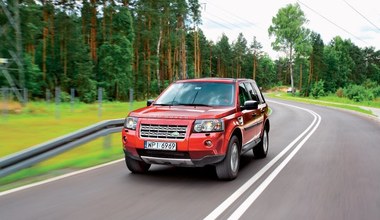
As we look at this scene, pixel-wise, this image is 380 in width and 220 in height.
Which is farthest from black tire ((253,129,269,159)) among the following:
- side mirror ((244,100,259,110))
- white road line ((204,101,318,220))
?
side mirror ((244,100,259,110))

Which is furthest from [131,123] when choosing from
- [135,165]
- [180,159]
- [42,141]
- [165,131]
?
[42,141]

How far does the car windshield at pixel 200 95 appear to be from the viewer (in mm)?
7934

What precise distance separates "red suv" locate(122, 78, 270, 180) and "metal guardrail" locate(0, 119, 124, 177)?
1.39 metres

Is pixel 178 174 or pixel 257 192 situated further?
pixel 178 174

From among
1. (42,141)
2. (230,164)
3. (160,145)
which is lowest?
(42,141)

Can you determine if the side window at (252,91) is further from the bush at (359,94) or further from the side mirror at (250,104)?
the bush at (359,94)

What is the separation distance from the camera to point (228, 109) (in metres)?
7.51

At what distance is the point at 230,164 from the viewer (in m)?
7.14

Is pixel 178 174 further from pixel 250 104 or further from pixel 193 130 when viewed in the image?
pixel 250 104

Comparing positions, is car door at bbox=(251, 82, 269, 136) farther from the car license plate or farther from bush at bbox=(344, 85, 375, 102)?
bush at bbox=(344, 85, 375, 102)

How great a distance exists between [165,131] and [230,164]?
1.30 metres

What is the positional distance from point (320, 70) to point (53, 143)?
3889 inches

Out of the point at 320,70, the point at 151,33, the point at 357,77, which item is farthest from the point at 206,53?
the point at 357,77

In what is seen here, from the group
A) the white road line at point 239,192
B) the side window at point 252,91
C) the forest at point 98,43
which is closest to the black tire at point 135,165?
the white road line at point 239,192
